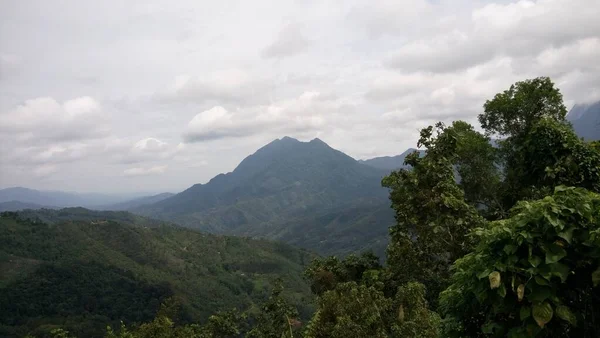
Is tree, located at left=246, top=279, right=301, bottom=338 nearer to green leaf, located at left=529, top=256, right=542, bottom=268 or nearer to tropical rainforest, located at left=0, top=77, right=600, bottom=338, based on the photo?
tropical rainforest, located at left=0, top=77, right=600, bottom=338

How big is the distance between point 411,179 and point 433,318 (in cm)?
353

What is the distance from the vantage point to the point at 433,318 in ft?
28.6

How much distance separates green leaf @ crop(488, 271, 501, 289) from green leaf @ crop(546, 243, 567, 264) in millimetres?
426

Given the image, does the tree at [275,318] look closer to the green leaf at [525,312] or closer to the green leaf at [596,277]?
the green leaf at [525,312]

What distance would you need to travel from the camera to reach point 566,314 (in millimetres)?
3324

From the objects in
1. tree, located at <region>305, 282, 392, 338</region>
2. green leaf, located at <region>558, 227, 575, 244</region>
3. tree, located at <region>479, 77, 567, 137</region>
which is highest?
tree, located at <region>479, 77, 567, 137</region>

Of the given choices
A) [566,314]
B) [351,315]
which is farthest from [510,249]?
[351,315]

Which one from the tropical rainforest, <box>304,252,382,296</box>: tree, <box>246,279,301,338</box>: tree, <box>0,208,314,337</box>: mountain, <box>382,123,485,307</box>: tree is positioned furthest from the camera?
<box>0,208,314,337</box>: mountain

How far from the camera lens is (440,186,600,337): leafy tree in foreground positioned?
3377 millimetres

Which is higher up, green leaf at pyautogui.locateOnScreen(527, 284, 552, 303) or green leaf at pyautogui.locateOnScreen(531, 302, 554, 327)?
green leaf at pyautogui.locateOnScreen(527, 284, 552, 303)

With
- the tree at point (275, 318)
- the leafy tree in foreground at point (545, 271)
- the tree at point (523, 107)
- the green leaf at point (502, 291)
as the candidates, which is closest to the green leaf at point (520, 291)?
the leafy tree in foreground at point (545, 271)

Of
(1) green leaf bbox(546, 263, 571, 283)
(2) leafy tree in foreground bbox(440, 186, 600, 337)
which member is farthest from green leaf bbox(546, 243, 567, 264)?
(1) green leaf bbox(546, 263, 571, 283)

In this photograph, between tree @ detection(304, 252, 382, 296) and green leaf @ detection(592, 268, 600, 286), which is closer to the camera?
green leaf @ detection(592, 268, 600, 286)

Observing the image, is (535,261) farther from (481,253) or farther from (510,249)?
(481,253)
